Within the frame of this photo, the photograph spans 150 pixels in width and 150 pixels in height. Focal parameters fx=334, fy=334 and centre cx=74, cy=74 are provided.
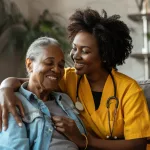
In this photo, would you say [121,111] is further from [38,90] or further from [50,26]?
[50,26]

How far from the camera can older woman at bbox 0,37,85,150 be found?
137 cm

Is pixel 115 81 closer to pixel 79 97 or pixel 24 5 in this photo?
pixel 79 97

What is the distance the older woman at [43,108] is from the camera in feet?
4.48

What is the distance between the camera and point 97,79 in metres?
1.79

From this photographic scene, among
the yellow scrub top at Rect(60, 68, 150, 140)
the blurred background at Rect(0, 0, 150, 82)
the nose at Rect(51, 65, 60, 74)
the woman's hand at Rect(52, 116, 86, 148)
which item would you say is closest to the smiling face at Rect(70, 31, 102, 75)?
the yellow scrub top at Rect(60, 68, 150, 140)

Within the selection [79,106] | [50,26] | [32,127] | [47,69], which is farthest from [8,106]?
[50,26]

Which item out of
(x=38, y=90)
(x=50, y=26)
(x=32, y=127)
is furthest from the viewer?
(x=50, y=26)

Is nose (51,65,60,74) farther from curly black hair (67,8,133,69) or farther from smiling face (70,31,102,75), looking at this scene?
curly black hair (67,8,133,69)

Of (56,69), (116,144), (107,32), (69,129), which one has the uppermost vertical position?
(107,32)

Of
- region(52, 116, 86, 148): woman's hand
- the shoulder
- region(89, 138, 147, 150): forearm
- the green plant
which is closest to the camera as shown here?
region(52, 116, 86, 148): woman's hand

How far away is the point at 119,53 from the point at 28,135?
27.7 inches

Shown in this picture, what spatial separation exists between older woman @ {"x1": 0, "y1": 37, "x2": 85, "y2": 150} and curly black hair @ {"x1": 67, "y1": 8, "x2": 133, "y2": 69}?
28cm

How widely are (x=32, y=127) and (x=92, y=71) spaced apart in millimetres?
496

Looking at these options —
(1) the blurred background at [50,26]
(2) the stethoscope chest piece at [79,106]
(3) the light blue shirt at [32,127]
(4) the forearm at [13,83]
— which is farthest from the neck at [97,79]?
(1) the blurred background at [50,26]
